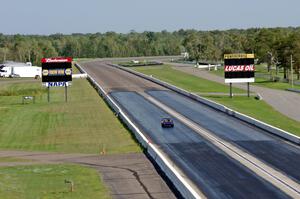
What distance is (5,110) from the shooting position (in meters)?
71.8

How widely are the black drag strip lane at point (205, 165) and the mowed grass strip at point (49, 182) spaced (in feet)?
17.6

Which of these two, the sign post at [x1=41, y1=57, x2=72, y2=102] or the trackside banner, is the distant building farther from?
the trackside banner

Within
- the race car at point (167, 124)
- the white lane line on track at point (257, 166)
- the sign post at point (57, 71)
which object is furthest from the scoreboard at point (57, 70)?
the white lane line on track at point (257, 166)

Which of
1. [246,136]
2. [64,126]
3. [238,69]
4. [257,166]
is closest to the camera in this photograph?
[257,166]

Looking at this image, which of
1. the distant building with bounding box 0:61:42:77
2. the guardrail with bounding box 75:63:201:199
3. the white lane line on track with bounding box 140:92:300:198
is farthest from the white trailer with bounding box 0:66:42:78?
the white lane line on track with bounding box 140:92:300:198

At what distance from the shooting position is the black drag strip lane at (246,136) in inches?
1505

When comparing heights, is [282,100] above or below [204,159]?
above

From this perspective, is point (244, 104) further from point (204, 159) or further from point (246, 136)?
point (204, 159)

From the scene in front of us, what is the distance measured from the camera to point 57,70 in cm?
7906

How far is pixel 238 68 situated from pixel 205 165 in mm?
47729

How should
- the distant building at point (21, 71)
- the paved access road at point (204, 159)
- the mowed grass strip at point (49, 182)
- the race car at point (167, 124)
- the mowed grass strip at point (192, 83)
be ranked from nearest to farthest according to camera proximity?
1. the mowed grass strip at point (49, 182)
2. the paved access road at point (204, 159)
3. the race car at point (167, 124)
4. the mowed grass strip at point (192, 83)
5. the distant building at point (21, 71)

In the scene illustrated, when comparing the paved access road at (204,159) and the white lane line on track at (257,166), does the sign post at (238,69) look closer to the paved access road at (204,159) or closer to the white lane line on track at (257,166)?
the paved access road at (204,159)

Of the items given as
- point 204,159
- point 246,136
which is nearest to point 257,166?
point 204,159

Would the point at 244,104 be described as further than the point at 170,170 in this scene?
Yes
